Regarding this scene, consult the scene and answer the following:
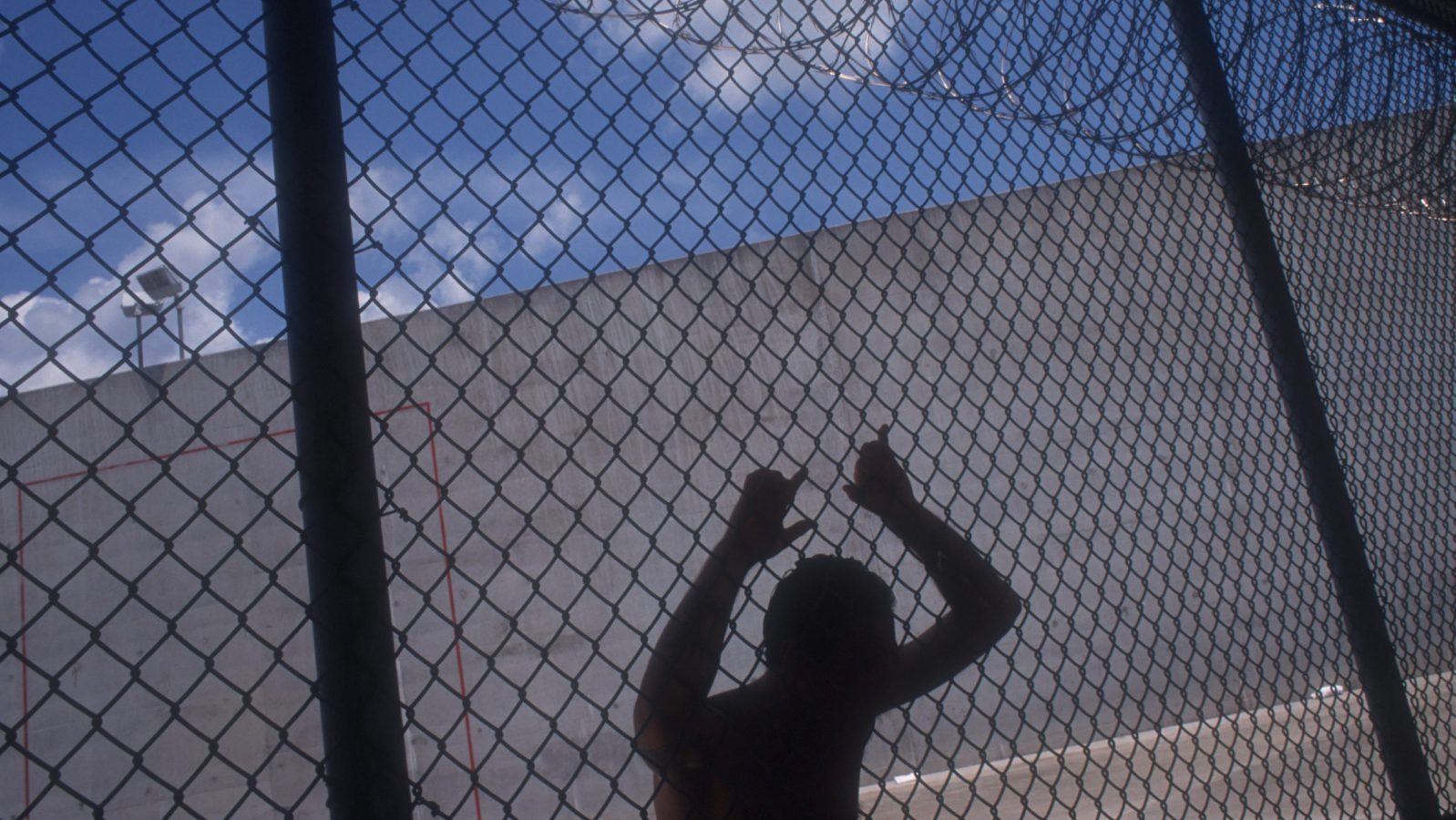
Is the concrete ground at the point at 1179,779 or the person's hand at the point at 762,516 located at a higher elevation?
the concrete ground at the point at 1179,779

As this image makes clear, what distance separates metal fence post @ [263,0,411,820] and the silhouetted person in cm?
51

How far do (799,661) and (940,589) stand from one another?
34 cm

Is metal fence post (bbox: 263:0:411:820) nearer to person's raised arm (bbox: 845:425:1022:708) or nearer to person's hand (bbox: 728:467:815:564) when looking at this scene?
person's hand (bbox: 728:467:815:564)

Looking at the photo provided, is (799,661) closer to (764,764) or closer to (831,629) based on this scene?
(831,629)

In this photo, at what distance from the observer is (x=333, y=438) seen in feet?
3.93

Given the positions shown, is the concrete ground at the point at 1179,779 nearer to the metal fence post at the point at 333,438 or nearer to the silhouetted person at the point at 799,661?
the silhouetted person at the point at 799,661

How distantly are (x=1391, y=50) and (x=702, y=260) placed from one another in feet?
13.3

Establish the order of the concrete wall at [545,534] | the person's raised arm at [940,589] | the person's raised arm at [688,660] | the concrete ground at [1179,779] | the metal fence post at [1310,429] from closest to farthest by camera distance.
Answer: the person's raised arm at [688,660], the person's raised arm at [940,589], the metal fence post at [1310,429], the concrete ground at [1179,779], the concrete wall at [545,534]

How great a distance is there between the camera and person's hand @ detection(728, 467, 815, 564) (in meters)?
1.67

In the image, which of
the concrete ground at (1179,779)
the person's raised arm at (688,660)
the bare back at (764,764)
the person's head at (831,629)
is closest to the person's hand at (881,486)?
the person's head at (831,629)

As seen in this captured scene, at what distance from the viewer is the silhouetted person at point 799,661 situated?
61.2 inches

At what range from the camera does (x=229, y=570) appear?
22.4ft

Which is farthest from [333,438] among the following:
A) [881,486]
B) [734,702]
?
[881,486]

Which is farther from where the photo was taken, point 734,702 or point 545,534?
point 545,534
